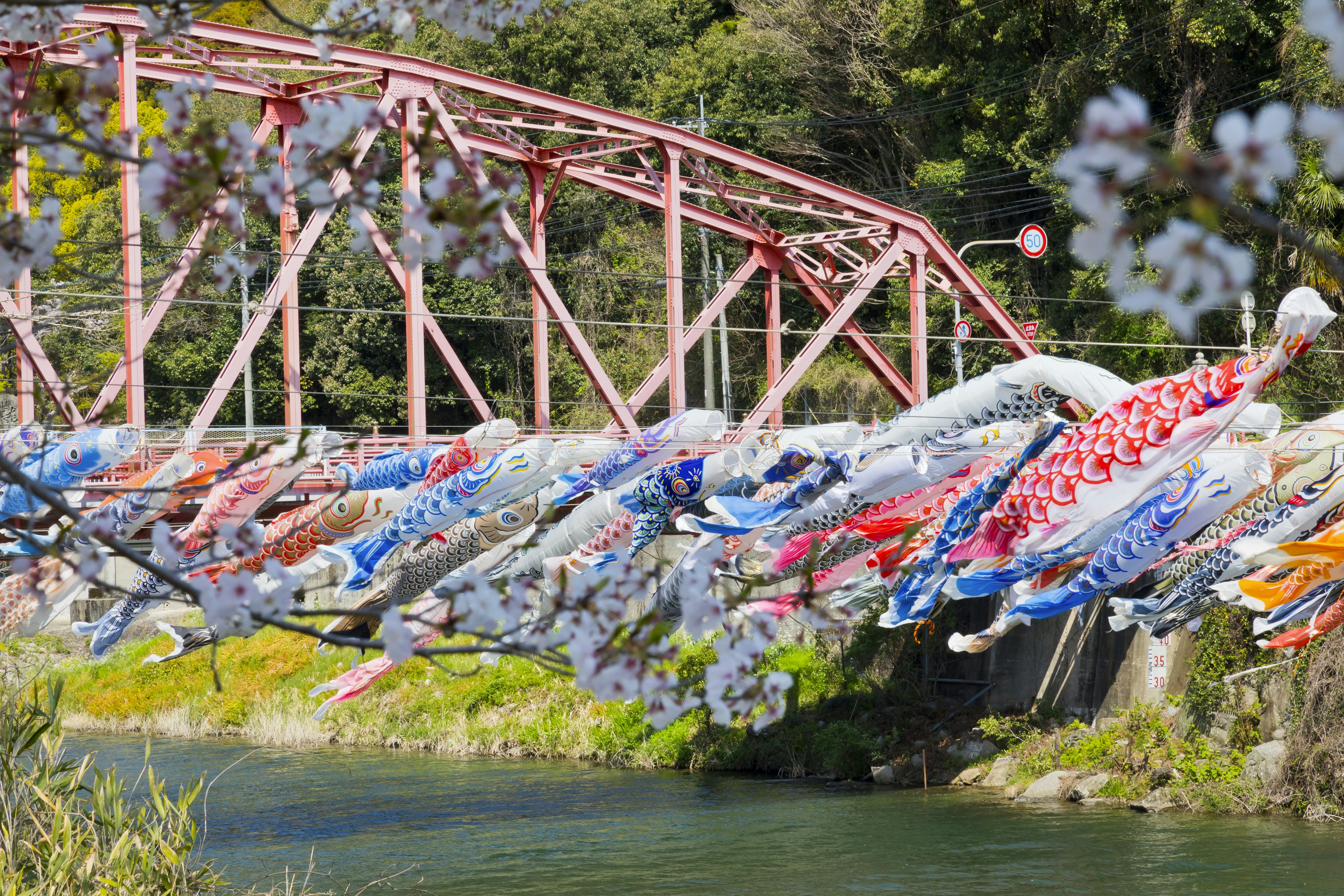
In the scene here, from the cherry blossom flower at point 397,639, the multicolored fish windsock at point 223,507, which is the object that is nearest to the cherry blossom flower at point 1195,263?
the cherry blossom flower at point 397,639

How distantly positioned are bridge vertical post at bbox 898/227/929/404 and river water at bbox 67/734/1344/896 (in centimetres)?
577

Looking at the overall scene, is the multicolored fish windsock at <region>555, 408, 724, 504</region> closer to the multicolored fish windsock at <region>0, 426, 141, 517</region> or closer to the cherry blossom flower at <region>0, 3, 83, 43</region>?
the multicolored fish windsock at <region>0, 426, 141, 517</region>

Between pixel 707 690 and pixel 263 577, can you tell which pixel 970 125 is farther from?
pixel 707 690

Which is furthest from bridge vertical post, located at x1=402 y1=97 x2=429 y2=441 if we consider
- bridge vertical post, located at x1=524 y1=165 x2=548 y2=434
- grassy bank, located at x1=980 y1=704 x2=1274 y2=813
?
grassy bank, located at x1=980 y1=704 x2=1274 y2=813

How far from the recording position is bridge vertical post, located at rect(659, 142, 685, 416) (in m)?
17.9

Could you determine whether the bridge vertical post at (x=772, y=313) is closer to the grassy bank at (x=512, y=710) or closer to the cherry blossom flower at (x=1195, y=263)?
the grassy bank at (x=512, y=710)

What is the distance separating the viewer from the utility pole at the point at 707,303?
2758 cm

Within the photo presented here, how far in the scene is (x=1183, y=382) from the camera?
11680 mm

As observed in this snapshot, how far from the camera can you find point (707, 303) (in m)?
33.5

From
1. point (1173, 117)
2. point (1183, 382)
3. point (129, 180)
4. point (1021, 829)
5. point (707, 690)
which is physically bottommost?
point (1021, 829)

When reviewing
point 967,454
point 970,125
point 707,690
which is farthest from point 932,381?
point 707,690

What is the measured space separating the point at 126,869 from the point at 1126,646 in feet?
43.7

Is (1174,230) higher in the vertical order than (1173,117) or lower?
lower

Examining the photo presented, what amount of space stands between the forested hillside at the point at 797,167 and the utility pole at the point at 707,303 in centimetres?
71
